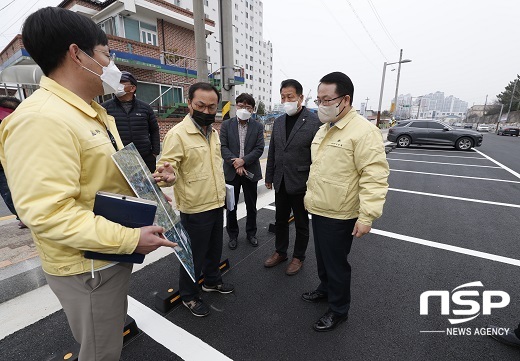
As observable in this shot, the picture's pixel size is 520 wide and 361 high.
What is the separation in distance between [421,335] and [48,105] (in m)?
2.74

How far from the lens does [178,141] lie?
195 cm

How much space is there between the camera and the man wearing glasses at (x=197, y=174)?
199 cm

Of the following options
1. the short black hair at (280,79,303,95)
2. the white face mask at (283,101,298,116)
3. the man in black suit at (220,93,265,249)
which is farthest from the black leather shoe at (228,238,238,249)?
the short black hair at (280,79,303,95)

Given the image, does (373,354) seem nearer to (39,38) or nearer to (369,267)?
(369,267)

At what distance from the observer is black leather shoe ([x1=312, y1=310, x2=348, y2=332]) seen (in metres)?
2.04

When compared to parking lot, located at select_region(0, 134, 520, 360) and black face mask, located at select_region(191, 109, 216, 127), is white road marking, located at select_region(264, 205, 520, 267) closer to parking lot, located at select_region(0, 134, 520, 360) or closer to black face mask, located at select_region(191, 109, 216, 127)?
parking lot, located at select_region(0, 134, 520, 360)

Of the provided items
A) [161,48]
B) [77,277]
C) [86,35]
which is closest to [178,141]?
[86,35]

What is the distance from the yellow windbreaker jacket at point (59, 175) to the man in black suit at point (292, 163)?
189 cm

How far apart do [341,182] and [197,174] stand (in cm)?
112

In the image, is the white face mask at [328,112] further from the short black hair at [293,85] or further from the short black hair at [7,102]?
the short black hair at [7,102]

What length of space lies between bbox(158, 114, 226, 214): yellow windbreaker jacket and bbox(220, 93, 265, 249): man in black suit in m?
1.09

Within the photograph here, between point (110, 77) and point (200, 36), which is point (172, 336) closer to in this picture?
point (110, 77)

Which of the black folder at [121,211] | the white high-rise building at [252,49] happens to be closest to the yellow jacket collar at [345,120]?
the black folder at [121,211]

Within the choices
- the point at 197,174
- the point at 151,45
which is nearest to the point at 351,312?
the point at 197,174
